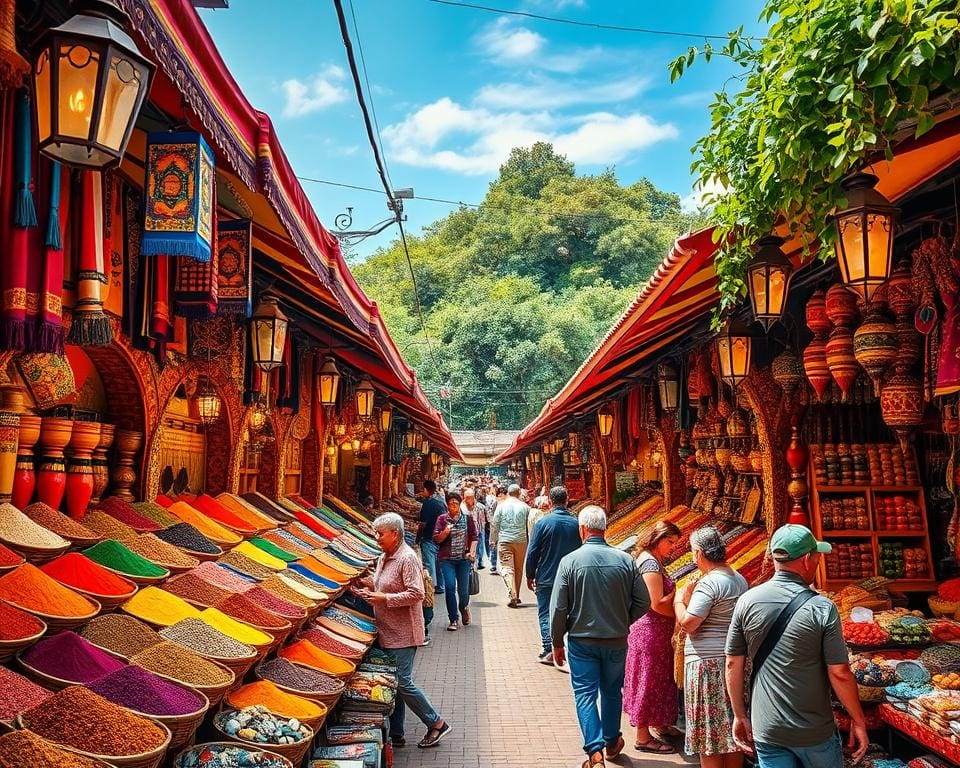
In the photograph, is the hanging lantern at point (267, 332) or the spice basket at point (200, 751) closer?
the spice basket at point (200, 751)

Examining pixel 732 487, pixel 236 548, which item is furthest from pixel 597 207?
pixel 236 548

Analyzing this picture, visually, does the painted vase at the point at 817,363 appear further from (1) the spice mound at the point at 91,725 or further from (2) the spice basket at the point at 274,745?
(1) the spice mound at the point at 91,725

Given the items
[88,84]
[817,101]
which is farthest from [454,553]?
[88,84]

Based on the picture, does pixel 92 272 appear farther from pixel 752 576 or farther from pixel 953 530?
pixel 752 576

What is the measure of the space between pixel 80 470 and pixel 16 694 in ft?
6.18

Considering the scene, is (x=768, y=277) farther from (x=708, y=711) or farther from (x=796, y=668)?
(x=708, y=711)

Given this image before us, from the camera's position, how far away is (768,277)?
389 cm

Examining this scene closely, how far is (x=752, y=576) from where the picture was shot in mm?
6332

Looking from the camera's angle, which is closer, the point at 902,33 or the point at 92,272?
the point at 902,33

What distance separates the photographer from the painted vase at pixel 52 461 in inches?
155

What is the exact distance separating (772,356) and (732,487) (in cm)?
213

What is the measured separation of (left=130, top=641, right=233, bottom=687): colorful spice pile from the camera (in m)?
3.13

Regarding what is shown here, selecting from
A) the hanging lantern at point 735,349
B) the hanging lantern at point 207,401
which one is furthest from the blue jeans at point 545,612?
the hanging lantern at point 207,401

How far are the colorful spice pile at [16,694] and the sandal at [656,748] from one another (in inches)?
151
